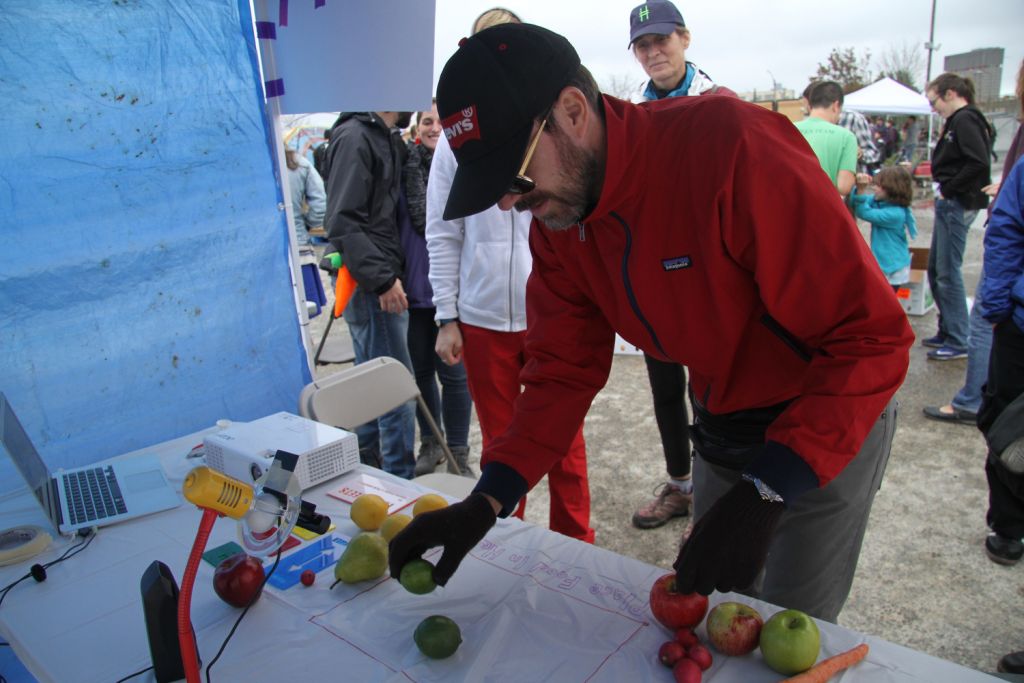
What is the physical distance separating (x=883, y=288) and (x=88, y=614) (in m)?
1.68

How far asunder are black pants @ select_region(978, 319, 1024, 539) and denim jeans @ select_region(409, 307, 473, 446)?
2333 millimetres

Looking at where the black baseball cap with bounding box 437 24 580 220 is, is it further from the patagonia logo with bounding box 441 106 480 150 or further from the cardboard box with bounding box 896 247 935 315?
the cardboard box with bounding box 896 247 935 315

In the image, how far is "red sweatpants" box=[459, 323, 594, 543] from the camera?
2572 mm

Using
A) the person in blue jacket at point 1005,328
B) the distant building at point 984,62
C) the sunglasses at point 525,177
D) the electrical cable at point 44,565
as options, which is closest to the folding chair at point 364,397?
the electrical cable at point 44,565

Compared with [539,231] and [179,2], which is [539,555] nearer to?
[539,231]

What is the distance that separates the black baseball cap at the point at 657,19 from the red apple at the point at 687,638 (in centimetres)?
267

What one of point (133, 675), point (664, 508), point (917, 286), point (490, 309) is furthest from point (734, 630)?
point (917, 286)

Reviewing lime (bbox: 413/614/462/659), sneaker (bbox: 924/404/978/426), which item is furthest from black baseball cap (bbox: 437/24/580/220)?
sneaker (bbox: 924/404/978/426)

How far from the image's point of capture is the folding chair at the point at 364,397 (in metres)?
2.62

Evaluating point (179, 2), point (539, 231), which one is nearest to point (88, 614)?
point (539, 231)

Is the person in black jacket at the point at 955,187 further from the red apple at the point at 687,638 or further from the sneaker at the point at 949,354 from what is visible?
the red apple at the point at 687,638

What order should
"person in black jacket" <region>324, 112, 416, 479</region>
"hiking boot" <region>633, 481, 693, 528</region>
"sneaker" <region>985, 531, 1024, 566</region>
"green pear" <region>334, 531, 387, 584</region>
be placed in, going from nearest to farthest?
1. "green pear" <region>334, 531, 387, 584</region>
2. "sneaker" <region>985, 531, 1024, 566</region>
3. "hiking boot" <region>633, 481, 693, 528</region>
4. "person in black jacket" <region>324, 112, 416, 479</region>

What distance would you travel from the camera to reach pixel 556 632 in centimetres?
127

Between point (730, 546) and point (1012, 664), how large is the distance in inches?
68.4
